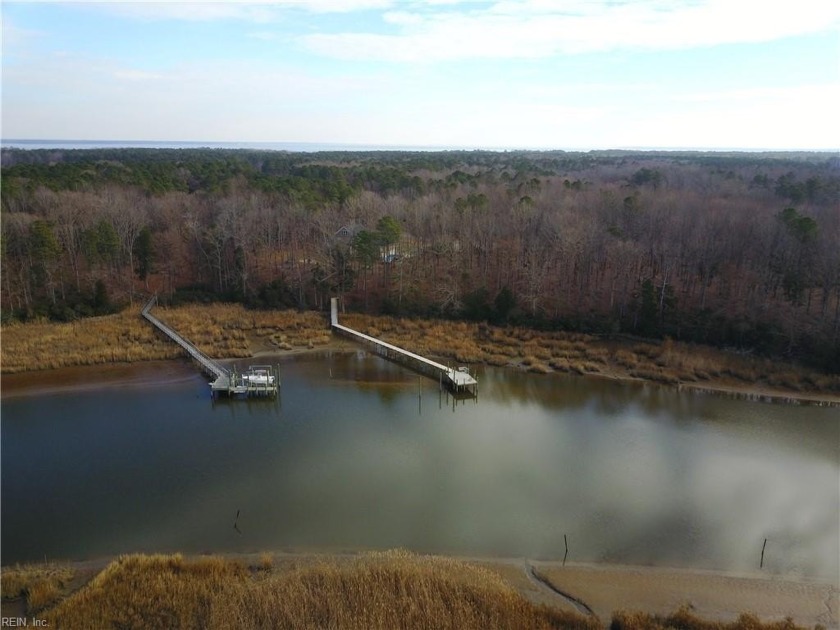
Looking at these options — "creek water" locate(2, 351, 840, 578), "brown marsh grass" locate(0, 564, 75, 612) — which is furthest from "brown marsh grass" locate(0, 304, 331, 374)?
"brown marsh grass" locate(0, 564, 75, 612)

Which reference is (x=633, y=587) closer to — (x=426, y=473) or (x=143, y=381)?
(x=426, y=473)

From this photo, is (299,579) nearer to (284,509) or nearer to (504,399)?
(284,509)

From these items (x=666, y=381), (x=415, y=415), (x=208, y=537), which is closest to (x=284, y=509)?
(x=208, y=537)

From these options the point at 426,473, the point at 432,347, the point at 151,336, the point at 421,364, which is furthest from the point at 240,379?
the point at 426,473

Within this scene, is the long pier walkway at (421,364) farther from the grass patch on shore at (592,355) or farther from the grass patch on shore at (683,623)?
the grass patch on shore at (683,623)

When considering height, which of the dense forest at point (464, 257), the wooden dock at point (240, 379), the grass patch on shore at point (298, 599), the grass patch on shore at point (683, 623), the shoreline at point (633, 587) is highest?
the dense forest at point (464, 257)

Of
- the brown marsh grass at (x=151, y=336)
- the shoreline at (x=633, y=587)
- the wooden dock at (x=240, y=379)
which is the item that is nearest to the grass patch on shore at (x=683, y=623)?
the shoreline at (x=633, y=587)
